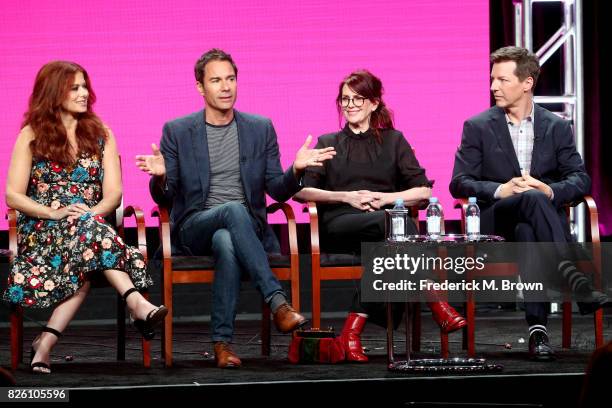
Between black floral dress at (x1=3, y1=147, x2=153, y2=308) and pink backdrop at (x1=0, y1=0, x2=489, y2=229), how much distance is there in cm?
128

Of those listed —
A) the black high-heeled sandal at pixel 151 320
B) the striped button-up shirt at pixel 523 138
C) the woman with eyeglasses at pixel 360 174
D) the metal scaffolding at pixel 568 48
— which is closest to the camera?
the black high-heeled sandal at pixel 151 320

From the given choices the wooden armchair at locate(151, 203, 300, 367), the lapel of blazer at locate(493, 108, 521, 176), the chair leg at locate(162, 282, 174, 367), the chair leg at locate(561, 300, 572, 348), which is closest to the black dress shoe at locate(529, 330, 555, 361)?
the chair leg at locate(561, 300, 572, 348)

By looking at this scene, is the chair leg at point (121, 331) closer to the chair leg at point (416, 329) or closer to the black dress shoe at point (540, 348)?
the chair leg at point (416, 329)

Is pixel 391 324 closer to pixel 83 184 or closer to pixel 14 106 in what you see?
pixel 83 184

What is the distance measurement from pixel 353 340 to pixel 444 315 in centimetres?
36

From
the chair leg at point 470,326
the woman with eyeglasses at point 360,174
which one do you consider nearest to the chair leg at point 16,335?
the woman with eyeglasses at point 360,174

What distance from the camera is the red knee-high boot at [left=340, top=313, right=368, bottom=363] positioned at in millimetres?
4180

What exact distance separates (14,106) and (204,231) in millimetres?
1699

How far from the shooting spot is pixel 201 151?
462 centimetres

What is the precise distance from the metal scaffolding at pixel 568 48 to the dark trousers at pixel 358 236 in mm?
1711

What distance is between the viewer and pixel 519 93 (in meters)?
4.82

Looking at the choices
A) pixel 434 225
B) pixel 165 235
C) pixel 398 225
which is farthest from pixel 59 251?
pixel 434 225

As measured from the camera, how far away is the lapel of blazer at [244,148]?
462cm

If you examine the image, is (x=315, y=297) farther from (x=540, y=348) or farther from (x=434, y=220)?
(x=540, y=348)
